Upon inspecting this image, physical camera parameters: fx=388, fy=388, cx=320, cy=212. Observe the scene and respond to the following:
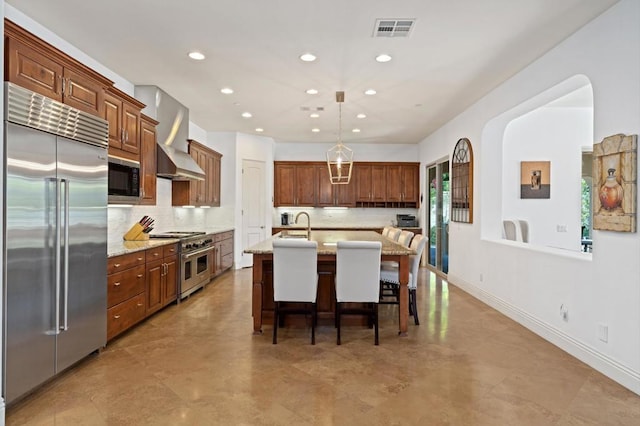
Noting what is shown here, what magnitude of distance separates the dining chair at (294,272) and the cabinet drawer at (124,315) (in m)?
1.50

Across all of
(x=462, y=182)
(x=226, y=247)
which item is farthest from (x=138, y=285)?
(x=462, y=182)

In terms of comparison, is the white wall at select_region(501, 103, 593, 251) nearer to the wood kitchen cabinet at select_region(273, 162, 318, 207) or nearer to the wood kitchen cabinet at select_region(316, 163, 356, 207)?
the wood kitchen cabinet at select_region(316, 163, 356, 207)

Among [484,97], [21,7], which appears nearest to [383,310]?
[484,97]

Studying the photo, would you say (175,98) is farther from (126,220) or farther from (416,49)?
(416,49)

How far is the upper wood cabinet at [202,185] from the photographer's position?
6.34 metres

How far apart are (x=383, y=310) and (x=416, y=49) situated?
3100 mm

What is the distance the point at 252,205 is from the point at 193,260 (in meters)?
2.93

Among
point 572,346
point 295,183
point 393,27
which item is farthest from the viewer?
point 295,183

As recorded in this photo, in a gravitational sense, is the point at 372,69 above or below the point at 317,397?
above

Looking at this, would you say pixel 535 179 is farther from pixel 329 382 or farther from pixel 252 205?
pixel 252 205

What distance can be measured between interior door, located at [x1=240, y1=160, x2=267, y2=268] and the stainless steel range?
1779mm

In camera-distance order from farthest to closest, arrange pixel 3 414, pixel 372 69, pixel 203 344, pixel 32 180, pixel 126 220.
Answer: pixel 126 220 < pixel 372 69 < pixel 203 344 < pixel 32 180 < pixel 3 414

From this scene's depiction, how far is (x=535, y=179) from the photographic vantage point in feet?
18.9

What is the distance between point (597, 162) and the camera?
10.6ft
